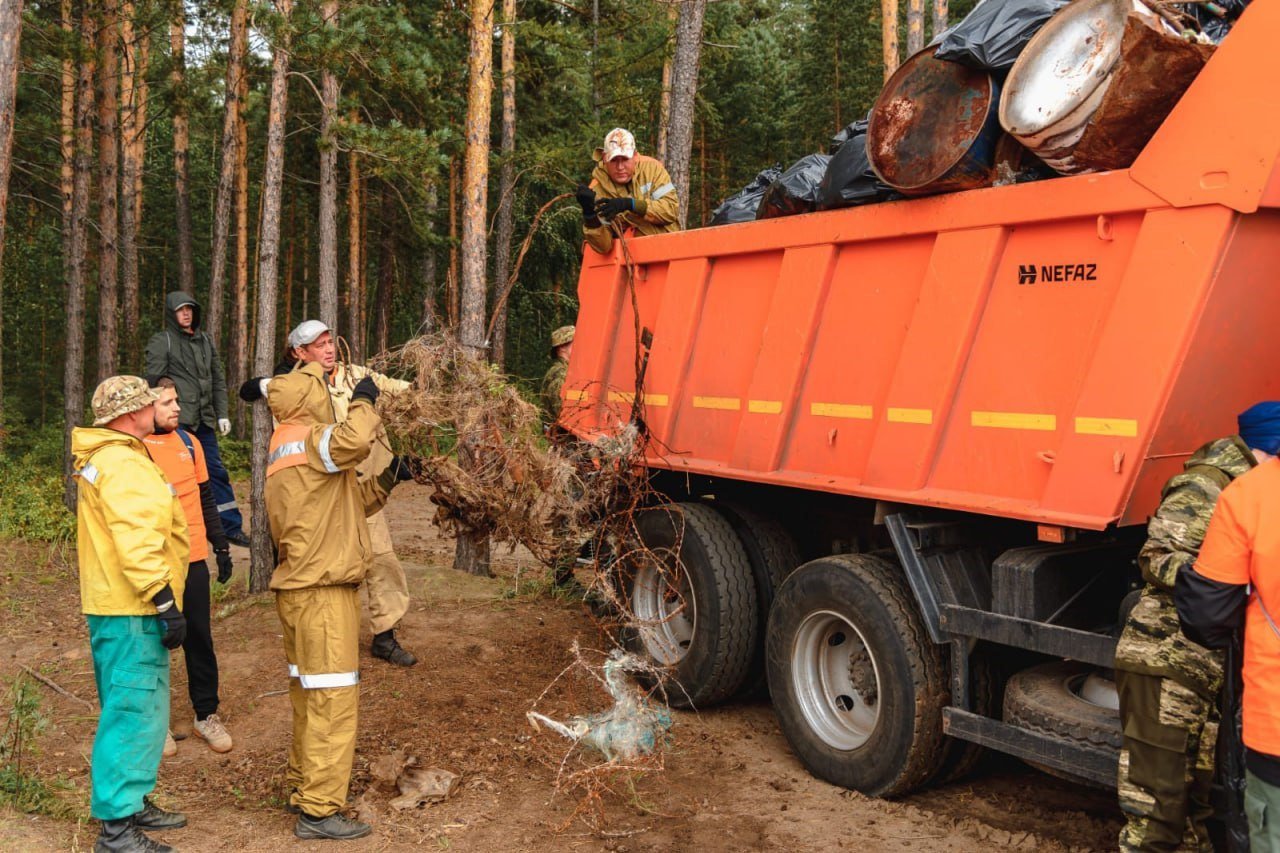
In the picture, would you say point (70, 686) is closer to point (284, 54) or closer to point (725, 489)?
point (725, 489)

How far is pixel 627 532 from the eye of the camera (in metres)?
6.05

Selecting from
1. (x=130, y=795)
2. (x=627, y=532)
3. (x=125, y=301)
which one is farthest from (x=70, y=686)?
(x=125, y=301)

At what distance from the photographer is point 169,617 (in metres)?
4.06

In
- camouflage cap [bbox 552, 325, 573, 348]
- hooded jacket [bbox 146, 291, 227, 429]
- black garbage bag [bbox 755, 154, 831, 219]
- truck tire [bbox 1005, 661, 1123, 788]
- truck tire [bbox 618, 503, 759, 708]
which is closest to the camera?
truck tire [bbox 1005, 661, 1123, 788]

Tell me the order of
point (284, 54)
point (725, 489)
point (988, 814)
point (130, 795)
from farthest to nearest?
point (284, 54) → point (725, 489) → point (988, 814) → point (130, 795)

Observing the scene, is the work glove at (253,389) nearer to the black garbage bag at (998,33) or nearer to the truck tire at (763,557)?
the truck tire at (763,557)

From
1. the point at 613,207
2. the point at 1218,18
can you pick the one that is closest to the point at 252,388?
the point at 613,207

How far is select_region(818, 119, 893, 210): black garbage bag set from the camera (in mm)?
4605

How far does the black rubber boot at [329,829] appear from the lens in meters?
4.21

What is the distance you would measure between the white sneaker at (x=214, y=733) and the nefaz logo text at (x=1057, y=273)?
4.34 metres

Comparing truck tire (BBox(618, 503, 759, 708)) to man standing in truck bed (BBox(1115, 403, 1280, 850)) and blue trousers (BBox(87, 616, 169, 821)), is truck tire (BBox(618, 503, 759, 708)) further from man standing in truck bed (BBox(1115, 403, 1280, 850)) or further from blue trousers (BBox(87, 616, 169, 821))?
man standing in truck bed (BBox(1115, 403, 1280, 850))

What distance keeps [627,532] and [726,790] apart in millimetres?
1736

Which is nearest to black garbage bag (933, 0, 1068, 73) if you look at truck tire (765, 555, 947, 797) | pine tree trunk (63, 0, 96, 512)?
truck tire (765, 555, 947, 797)

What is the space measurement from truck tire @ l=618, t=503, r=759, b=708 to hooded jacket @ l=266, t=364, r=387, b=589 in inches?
62.2
